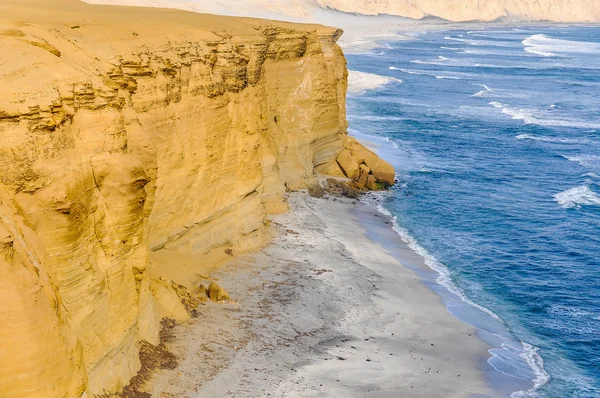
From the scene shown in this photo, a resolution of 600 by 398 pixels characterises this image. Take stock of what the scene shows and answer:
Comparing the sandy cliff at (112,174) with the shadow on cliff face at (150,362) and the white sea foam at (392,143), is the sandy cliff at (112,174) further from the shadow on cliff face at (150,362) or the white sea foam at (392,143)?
the white sea foam at (392,143)

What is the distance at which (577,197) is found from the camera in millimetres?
36969

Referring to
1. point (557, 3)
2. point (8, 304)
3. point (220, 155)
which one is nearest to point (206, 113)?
point (220, 155)

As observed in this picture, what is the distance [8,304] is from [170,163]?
10.3 m

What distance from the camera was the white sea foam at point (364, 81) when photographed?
6531 cm

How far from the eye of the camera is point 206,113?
22.5m

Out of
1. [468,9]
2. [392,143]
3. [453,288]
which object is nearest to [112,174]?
[453,288]

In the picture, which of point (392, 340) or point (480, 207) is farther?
point (480, 207)

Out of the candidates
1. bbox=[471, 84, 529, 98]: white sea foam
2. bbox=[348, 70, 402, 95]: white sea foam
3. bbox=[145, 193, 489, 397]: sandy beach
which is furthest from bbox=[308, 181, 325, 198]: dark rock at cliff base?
bbox=[471, 84, 529, 98]: white sea foam

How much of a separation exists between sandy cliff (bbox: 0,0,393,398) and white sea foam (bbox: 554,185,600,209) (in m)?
14.8

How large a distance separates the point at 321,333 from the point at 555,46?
105 m

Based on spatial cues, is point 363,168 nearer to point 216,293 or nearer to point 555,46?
point 216,293

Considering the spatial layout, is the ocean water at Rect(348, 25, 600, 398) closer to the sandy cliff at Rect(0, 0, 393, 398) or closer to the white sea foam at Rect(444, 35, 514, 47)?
the sandy cliff at Rect(0, 0, 393, 398)

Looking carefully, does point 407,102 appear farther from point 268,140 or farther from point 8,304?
point 8,304

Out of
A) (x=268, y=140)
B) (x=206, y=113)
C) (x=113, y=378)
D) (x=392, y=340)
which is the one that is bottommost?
(x=392, y=340)
